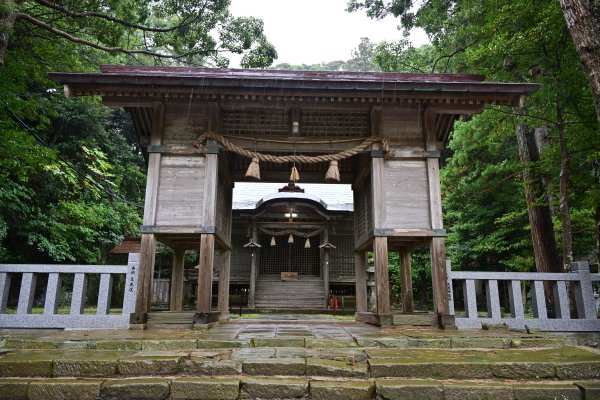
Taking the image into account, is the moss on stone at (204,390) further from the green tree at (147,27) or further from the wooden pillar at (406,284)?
the green tree at (147,27)

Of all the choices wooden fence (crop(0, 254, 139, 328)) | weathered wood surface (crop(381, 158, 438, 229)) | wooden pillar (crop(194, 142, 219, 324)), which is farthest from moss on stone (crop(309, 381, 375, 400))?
wooden fence (crop(0, 254, 139, 328))

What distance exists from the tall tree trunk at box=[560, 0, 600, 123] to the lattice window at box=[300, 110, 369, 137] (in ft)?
12.9

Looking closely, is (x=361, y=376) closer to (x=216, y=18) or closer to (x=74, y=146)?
(x=216, y=18)

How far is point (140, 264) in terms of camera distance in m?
7.03

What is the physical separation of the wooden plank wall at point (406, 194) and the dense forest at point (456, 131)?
309cm

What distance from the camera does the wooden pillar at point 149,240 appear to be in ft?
22.6

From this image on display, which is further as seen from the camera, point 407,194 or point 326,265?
point 326,265

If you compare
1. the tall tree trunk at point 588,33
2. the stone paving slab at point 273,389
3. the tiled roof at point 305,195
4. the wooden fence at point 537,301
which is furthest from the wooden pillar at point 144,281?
the tiled roof at point 305,195

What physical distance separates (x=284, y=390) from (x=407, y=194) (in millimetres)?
5034

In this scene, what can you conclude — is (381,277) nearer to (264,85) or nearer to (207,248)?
(207,248)

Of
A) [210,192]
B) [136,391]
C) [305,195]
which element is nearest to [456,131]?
[305,195]

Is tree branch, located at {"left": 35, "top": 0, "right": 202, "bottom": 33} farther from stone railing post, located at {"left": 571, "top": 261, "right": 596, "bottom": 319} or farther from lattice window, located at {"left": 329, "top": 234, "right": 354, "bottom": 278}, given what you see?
lattice window, located at {"left": 329, "top": 234, "right": 354, "bottom": 278}

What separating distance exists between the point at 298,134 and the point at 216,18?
21.0ft

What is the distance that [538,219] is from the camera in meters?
10.8
